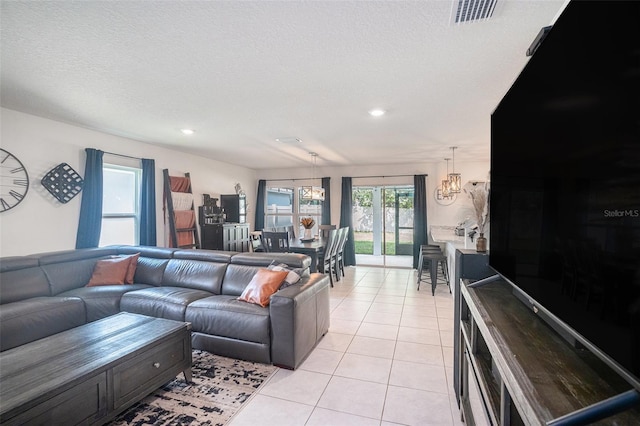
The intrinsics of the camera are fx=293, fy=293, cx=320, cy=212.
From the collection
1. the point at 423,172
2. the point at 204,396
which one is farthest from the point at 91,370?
the point at 423,172

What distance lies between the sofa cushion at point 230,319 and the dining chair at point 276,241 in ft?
6.75

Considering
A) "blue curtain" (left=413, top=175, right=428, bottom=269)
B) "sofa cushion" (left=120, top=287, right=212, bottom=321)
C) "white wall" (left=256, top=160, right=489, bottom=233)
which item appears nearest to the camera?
"sofa cushion" (left=120, top=287, right=212, bottom=321)

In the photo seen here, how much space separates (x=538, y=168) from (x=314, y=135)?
356 cm

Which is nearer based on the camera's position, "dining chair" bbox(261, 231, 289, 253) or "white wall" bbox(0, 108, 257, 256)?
"white wall" bbox(0, 108, 257, 256)

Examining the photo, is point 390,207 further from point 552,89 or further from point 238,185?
point 552,89

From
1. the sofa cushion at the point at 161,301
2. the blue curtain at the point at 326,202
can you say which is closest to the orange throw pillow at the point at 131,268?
the sofa cushion at the point at 161,301

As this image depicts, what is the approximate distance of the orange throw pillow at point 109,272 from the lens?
11.7ft

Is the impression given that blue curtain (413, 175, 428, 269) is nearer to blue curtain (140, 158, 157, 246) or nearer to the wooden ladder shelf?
the wooden ladder shelf

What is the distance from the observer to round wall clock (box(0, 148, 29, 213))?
3.23 m

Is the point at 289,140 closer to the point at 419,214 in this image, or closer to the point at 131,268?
the point at 131,268

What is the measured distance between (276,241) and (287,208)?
10.4ft

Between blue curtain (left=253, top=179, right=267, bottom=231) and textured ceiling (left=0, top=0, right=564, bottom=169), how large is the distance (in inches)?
160

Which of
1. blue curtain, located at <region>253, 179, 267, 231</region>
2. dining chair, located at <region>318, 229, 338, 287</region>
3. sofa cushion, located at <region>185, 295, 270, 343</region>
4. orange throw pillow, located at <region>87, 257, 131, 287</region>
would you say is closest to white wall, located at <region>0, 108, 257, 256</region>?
orange throw pillow, located at <region>87, 257, 131, 287</region>

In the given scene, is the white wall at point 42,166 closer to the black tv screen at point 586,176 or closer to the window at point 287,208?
the window at point 287,208
